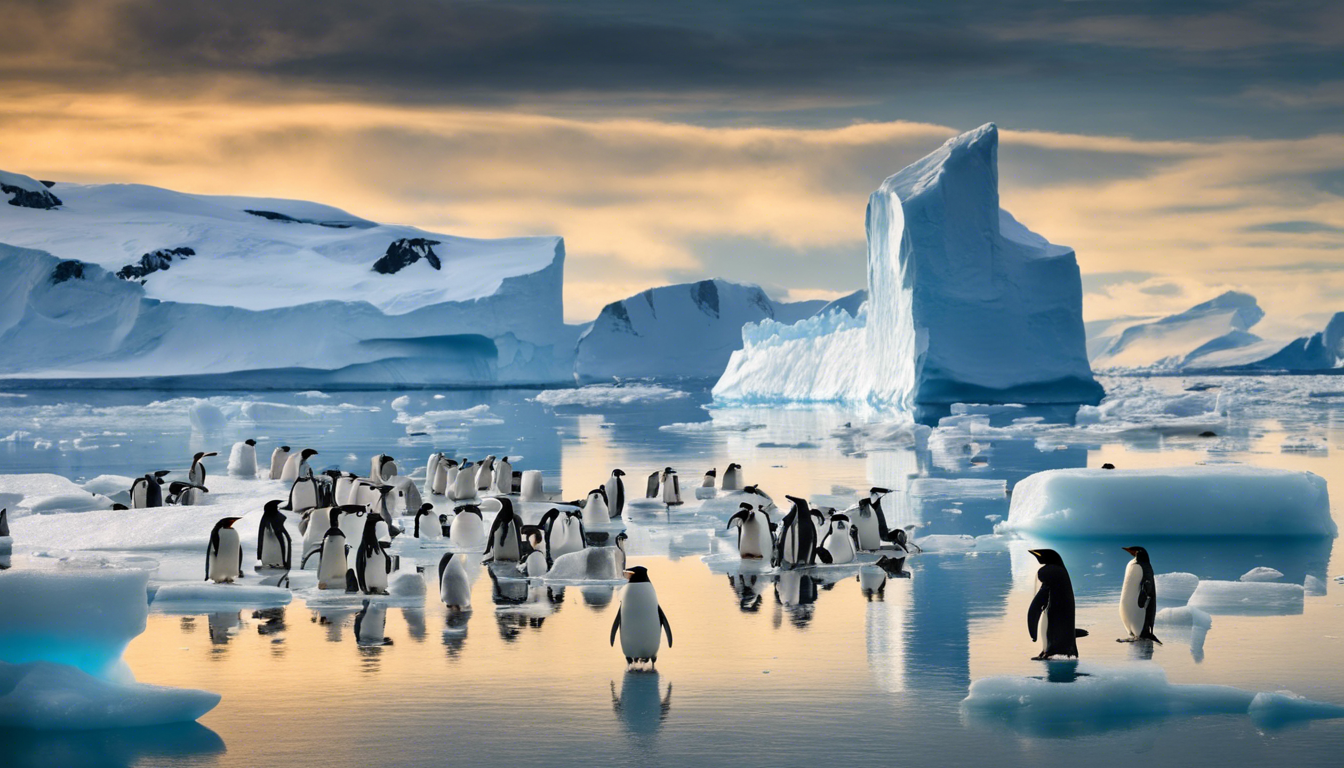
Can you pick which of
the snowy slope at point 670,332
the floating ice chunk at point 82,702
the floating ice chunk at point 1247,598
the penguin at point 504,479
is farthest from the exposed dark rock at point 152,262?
the floating ice chunk at point 1247,598

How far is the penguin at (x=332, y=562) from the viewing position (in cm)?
755

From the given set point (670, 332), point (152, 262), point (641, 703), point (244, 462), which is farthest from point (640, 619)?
point (670, 332)

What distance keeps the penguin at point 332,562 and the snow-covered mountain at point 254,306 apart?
40528 mm

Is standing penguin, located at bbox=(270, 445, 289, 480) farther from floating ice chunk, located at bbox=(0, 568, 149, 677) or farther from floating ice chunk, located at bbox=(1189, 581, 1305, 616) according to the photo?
floating ice chunk, located at bbox=(1189, 581, 1305, 616)

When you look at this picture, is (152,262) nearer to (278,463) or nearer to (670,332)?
(670,332)

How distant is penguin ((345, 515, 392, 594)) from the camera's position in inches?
291

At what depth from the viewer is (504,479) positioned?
45.2ft

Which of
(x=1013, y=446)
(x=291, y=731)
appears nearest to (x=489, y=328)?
(x=1013, y=446)

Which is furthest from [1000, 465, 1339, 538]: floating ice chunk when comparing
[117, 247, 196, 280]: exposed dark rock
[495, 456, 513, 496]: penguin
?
[117, 247, 196, 280]: exposed dark rock

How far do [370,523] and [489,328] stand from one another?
41237 mm

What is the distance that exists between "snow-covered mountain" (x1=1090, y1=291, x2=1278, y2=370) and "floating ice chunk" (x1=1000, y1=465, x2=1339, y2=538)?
70773 millimetres

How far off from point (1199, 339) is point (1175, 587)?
83.0 metres

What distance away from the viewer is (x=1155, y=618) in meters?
6.38

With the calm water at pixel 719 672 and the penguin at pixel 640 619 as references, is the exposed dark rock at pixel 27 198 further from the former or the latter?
the penguin at pixel 640 619
